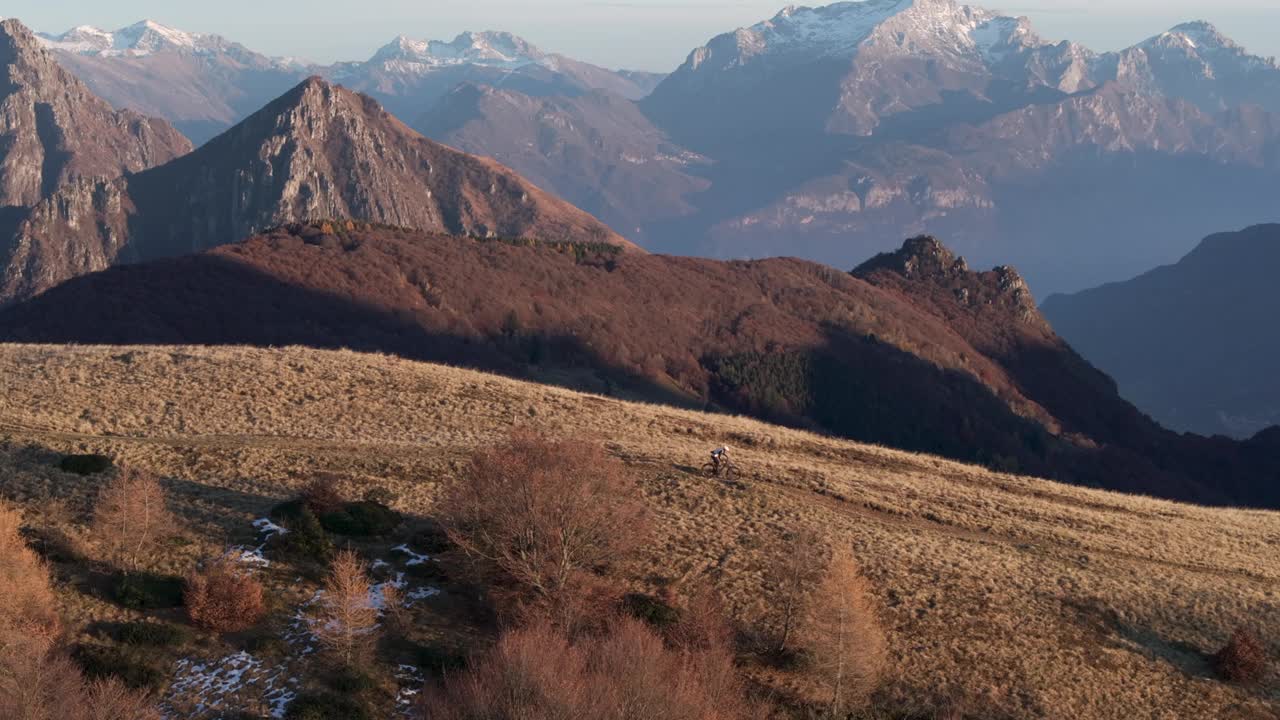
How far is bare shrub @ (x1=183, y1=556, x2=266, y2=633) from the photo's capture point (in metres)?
32.7

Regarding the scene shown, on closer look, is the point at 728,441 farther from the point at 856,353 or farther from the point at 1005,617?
the point at 856,353

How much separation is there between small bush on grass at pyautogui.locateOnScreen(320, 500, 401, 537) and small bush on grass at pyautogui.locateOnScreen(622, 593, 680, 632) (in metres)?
10.9

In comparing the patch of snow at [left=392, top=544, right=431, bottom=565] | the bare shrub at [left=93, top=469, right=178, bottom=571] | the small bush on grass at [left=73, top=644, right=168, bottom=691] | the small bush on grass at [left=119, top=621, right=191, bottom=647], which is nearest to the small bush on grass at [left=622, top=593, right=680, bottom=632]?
the patch of snow at [left=392, top=544, right=431, bottom=565]

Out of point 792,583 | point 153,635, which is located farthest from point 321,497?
point 792,583

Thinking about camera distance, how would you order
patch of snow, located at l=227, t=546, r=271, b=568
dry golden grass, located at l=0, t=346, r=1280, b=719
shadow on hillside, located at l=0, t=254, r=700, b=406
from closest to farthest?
1. patch of snow, located at l=227, t=546, r=271, b=568
2. dry golden grass, located at l=0, t=346, r=1280, b=719
3. shadow on hillside, located at l=0, t=254, r=700, b=406

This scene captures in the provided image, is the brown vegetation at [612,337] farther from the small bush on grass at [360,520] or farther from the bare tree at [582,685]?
the bare tree at [582,685]

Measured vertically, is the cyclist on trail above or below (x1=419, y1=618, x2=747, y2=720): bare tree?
above

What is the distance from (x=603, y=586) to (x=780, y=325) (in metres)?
160

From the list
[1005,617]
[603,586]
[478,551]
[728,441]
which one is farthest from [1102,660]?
[728,441]

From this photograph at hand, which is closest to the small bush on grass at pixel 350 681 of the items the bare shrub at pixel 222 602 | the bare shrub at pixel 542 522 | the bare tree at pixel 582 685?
the bare tree at pixel 582 685

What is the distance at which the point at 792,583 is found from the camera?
37094 mm

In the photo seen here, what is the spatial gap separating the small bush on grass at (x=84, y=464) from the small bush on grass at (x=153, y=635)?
516 inches

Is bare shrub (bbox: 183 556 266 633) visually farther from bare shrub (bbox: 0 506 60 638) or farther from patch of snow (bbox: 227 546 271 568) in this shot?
bare shrub (bbox: 0 506 60 638)

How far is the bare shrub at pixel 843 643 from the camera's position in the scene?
3316cm
